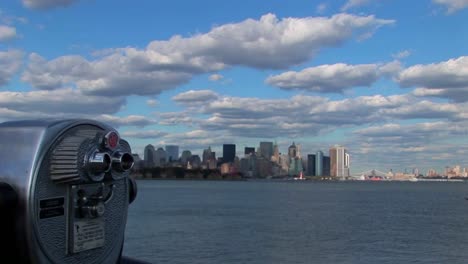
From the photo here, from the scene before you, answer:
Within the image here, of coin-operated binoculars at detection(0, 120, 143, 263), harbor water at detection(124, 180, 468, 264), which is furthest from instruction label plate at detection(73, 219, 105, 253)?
harbor water at detection(124, 180, 468, 264)

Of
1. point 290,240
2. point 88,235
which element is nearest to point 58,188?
point 88,235

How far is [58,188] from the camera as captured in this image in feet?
14.0

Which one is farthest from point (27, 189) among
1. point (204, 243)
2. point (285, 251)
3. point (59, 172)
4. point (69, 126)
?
point (204, 243)

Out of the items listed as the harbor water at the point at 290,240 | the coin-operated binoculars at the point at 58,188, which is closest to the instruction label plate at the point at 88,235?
the coin-operated binoculars at the point at 58,188

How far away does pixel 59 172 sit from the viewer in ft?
13.8

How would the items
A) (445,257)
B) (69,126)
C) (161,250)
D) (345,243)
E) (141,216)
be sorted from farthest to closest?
(141,216), (345,243), (445,257), (161,250), (69,126)

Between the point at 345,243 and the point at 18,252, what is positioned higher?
the point at 18,252

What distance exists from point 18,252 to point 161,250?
96.4 ft

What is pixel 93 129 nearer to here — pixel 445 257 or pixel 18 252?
pixel 18 252

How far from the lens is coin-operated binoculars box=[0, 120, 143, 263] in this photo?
4020 millimetres

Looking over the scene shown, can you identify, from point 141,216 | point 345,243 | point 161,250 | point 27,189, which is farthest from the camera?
point 141,216

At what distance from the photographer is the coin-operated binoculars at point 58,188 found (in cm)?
402

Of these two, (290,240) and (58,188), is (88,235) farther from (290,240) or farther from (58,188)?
(290,240)

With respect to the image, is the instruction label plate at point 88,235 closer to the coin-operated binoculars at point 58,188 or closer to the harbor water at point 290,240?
the coin-operated binoculars at point 58,188
